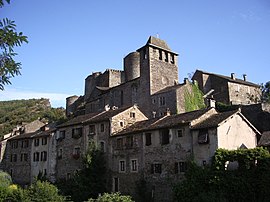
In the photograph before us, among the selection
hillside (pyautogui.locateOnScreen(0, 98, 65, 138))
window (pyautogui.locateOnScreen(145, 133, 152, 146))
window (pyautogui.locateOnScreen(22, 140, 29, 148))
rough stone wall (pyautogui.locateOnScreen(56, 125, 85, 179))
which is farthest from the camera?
hillside (pyautogui.locateOnScreen(0, 98, 65, 138))

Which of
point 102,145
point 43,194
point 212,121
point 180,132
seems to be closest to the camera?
point 212,121

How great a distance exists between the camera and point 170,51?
53188mm

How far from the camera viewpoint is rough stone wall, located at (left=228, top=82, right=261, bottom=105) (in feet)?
183

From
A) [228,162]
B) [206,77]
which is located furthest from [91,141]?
[206,77]

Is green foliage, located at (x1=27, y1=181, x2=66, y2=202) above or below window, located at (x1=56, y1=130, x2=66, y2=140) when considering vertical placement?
below

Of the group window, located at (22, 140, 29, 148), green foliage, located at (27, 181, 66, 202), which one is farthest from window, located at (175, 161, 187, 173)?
window, located at (22, 140, 29, 148)

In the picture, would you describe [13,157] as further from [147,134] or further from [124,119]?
[147,134]

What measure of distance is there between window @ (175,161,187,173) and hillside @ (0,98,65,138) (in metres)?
51.9

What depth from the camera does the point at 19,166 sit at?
164 ft

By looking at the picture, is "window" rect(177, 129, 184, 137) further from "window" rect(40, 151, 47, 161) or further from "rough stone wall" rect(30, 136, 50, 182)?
"window" rect(40, 151, 47, 161)

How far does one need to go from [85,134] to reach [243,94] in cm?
3333

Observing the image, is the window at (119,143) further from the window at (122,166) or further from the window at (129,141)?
the window at (122,166)

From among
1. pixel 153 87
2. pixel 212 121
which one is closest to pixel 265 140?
pixel 212 121

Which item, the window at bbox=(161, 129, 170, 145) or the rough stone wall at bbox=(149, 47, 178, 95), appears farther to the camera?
the rough stone wall at bbox=(149, 47, 178, 95)
